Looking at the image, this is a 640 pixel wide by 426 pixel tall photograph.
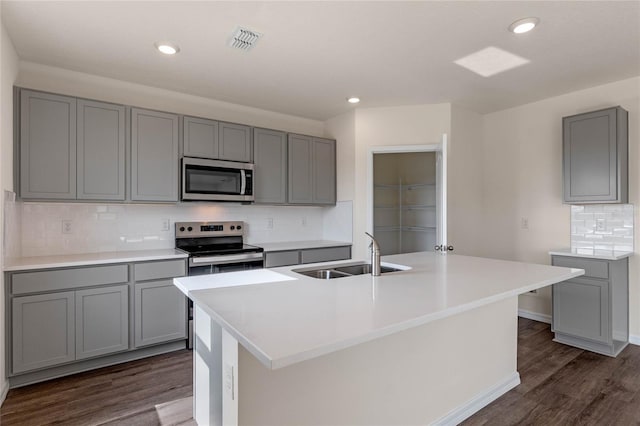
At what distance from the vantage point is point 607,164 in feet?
10.3

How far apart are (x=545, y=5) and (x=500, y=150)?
243cm

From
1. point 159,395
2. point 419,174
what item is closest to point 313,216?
point 419,174

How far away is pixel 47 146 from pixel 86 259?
93cm

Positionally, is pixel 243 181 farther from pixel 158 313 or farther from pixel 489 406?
pixel 489 406

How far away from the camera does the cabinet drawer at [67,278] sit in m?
2.39

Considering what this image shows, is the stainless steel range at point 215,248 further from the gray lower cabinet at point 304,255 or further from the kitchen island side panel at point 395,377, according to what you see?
the kitchen island side panel at point 395,377

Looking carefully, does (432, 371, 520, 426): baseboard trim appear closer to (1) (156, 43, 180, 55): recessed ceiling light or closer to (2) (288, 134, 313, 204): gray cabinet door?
(2) (288, 134, 313, 204): gray cabinet door

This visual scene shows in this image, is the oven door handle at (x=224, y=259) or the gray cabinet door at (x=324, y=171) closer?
the oven door handle at (x=224, y=259)

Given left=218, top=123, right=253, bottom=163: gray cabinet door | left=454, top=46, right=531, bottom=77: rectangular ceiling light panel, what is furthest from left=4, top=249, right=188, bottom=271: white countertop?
left=454, top=46, right=531, bottom=77: rectangular ceiling light panel

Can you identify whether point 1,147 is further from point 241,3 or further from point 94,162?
point 241,3

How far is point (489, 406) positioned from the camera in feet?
7.13

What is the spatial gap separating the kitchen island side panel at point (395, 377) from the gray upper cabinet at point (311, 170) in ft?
8.07

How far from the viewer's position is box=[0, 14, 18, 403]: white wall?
2232mm

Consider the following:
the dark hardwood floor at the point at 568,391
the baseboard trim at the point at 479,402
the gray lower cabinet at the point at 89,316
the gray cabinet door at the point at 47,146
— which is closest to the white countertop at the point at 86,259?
the gray lower cabinet at the point at 89,316
